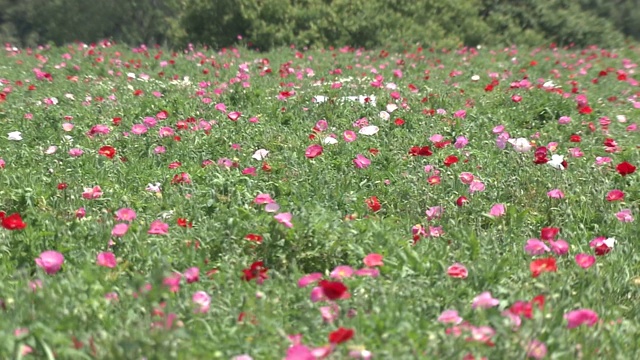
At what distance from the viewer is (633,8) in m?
30.0

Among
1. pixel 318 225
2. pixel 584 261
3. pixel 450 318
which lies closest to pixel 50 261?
pixel 318 225

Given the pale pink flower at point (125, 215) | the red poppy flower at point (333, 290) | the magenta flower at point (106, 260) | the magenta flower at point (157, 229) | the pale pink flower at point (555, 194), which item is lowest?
the pale pink flower at point (555, 194)

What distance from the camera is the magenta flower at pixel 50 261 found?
2.40 meters

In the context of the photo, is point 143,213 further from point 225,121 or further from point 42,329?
point 225,121

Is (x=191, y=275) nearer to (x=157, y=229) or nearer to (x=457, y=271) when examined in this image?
(x=157, y=229)

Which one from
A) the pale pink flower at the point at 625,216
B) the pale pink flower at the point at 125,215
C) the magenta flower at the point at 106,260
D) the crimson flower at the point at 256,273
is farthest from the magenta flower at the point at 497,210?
the magenta flower at the point at 106,260

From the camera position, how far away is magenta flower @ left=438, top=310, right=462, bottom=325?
2.06 metres

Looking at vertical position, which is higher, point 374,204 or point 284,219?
point 284,219

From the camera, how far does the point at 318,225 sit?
273 centimetres

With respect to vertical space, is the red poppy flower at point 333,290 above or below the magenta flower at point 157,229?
above

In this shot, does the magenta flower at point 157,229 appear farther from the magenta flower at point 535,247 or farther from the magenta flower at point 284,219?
the magenta flower at point 535,247

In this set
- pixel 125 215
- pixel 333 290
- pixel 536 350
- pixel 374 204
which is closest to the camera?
pixel 536 350

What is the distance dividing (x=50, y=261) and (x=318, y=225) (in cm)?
103

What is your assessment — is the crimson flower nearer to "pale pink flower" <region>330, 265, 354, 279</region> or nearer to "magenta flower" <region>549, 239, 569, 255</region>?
"pale pink flower" <region>330, 265, 354, 279</region>
